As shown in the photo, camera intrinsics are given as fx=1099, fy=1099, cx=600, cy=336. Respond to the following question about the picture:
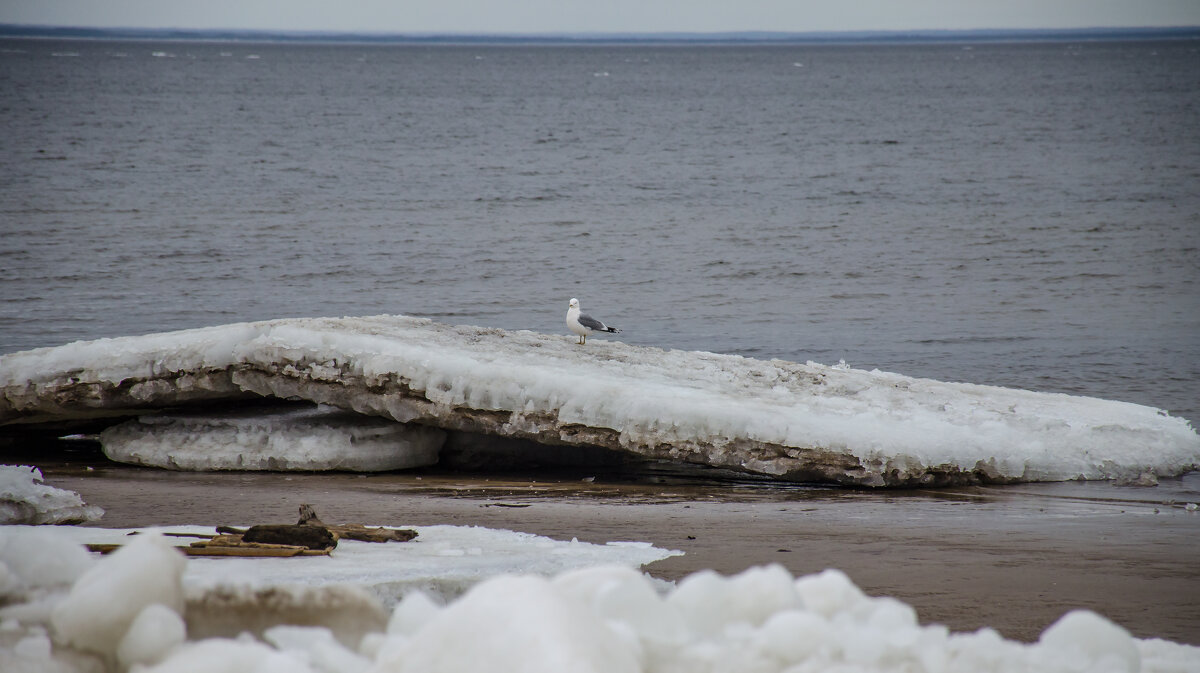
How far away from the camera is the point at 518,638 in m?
2.59

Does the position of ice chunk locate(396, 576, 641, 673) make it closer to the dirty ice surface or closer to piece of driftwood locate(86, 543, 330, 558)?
the dirty ice surface

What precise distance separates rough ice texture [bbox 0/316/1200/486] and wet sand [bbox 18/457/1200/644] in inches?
10.3

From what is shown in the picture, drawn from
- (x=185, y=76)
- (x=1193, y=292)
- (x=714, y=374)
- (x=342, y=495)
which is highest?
(x=185, y=76)

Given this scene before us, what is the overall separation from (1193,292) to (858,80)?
3593 inches

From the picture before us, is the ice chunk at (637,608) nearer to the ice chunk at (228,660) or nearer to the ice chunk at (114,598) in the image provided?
the ice chunk at (228,660)

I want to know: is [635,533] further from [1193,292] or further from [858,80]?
[858,80]

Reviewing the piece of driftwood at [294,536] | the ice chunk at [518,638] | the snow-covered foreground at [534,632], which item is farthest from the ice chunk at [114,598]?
the piece of driftwood at [294,536]

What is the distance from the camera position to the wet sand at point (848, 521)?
16.4ft

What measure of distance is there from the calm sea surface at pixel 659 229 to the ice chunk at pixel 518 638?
33.7ft

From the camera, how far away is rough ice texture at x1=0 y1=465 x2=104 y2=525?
17.4 feet

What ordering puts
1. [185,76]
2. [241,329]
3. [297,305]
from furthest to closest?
[185,76] → [297,305] → [241,329]

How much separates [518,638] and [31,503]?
12.4 ft

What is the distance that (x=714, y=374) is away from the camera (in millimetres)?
8414

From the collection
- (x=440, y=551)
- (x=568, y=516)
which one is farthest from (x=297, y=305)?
(x=440, y=551)
